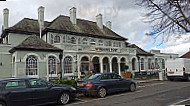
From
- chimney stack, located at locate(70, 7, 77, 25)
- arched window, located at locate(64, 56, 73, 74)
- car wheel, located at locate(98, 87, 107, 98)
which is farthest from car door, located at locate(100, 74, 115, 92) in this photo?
chimney stack, located at locate(70, 7, 77, 25)

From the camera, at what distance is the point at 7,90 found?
296 inches

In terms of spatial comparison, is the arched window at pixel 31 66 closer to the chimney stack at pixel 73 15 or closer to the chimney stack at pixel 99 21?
the chimney stack at pixel 73 15

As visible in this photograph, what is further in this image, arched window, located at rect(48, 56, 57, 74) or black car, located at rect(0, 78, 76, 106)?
arched window, located at rect(48, 56, 57, 74)

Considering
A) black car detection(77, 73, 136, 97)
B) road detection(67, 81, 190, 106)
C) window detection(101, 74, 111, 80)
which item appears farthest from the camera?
window detection(101, 74, 111, 80)

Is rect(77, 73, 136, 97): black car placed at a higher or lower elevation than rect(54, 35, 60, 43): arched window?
lower

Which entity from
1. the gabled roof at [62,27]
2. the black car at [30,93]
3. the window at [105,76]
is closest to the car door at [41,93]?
the black car at [30,93]

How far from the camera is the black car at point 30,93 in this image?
749cm

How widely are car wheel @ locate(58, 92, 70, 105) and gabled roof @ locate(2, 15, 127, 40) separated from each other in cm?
1524

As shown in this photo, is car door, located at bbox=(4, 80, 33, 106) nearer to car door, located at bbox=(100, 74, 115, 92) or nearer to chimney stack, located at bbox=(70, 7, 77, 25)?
car door, located at bbox=(100, 74, 115, 92)

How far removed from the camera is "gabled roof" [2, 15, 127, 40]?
23328 millimetres

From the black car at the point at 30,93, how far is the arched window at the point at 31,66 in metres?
11.0

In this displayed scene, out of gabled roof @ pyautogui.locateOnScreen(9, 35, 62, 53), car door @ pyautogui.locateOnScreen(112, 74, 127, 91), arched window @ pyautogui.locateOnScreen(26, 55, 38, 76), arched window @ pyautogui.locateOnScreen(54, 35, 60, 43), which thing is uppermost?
arched window @ pyautogui.locateOnScreen(54, 35, 60, 43)

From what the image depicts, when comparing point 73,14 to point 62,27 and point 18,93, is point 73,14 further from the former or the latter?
point 18,93

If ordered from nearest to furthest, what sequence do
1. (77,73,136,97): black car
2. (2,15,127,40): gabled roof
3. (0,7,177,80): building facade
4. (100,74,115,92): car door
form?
(77,73,136,97): black car
(100,74,115,92): car door
(0,7,177,80): building facade
(2,15,127,40): gabled roof
